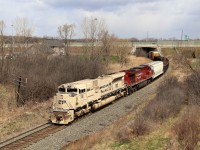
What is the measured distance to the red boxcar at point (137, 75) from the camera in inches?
1555

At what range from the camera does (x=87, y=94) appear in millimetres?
27516

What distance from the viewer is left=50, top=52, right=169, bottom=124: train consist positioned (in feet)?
82.7

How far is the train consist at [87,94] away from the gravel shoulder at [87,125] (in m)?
0.73

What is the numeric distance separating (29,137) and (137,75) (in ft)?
76.5

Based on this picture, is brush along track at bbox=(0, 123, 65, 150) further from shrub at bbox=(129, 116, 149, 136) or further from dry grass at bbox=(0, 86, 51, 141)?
shrub at bbox=(129, 116, 149, 136)

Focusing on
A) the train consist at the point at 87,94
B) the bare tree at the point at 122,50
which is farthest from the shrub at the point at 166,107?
the bare tree at the point at 122,50

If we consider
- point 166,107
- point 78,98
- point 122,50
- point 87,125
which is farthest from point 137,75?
point 122,50

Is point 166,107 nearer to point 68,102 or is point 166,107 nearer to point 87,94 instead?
point 68,102

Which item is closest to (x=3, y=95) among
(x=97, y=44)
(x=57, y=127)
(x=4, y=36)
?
(x=57, y=127)

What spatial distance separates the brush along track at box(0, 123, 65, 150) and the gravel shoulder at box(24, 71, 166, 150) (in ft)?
1.94

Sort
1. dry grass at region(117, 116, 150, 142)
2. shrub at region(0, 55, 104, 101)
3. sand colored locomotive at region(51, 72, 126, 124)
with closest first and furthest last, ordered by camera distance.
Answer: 1. dry grass at region(117, 116, 150, 142)
2. sand colored locomotive at region(51, 72, 126, 124)
3. shrub at region(0, 55, 104, 101)

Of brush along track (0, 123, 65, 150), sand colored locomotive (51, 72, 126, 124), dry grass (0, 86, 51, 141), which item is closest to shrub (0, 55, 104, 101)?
dry grass (0, 86, 51, 141)

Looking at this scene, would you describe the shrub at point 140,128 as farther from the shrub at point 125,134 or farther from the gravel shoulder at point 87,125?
the gravel shoulder at point 87,125

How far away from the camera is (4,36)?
5400 centimetres
